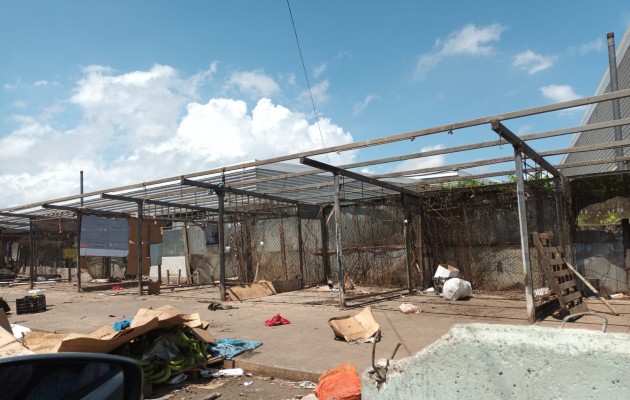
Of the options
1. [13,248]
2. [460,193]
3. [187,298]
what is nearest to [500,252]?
[460,193]

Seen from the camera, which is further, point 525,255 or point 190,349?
point 525,255

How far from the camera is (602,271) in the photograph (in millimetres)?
10391

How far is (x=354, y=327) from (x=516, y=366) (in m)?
4.34

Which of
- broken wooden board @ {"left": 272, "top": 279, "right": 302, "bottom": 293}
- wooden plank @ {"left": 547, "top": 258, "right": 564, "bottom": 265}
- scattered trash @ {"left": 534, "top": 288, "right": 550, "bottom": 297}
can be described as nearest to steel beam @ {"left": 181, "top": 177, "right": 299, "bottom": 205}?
broken wooden board @ {"left": 272, "top": 279, "right": 302, "bottom": 293}

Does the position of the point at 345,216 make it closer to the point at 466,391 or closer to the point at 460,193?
the point at 460,193

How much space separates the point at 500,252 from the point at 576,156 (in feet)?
38.5

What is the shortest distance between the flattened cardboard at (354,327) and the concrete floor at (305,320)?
6.0 inches

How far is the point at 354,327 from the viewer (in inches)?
259

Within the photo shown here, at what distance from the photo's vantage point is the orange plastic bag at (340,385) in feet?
13.0

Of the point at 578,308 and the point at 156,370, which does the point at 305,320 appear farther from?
the point at 578,308

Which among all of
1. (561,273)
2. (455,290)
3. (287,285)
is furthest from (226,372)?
(287,285)

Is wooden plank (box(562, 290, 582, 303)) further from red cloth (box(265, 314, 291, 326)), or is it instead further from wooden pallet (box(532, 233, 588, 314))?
red cloth (box(265, 314, 291, 326))

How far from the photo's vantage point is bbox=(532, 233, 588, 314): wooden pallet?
7.66 meters

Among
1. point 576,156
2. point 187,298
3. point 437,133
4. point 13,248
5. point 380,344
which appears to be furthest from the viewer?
point 13,248
